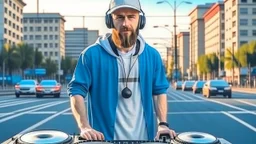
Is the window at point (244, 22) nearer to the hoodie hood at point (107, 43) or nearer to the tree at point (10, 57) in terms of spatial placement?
the tree at point (10, 57)

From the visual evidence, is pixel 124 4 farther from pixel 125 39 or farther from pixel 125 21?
pixel 125 39

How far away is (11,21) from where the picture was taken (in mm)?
126250

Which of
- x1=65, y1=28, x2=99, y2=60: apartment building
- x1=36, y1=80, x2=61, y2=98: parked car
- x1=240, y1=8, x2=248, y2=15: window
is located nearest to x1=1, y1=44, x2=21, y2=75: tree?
x1=36, y1=80, x2=61, y2=98: parked car

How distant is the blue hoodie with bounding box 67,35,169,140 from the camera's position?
3.52 metres

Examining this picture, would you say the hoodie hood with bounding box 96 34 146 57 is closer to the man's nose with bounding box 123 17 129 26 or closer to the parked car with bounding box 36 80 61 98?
the man's nose with bounding box 123 17 129 26

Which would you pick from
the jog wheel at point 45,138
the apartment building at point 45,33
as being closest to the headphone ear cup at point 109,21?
the jog wheel at point 45,138

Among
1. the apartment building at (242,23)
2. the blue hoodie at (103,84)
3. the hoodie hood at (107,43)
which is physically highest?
the apartment building at (242,23)

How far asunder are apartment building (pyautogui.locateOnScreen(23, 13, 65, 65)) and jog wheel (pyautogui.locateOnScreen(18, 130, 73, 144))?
171796 mm

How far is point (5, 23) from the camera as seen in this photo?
11975 centimetres

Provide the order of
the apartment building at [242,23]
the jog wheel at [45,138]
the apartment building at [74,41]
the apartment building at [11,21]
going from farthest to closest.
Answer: the apartment building at [74,41], the apartment building at [11,21], the apartment building at [242,23], the jog wheel at [45,138]

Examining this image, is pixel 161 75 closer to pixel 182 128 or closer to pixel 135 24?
pixel 135 24

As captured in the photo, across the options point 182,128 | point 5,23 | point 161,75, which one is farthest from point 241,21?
point 161,75

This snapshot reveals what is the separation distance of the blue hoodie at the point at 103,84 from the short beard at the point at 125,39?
3.0 inches

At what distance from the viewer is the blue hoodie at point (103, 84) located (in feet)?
11.5
